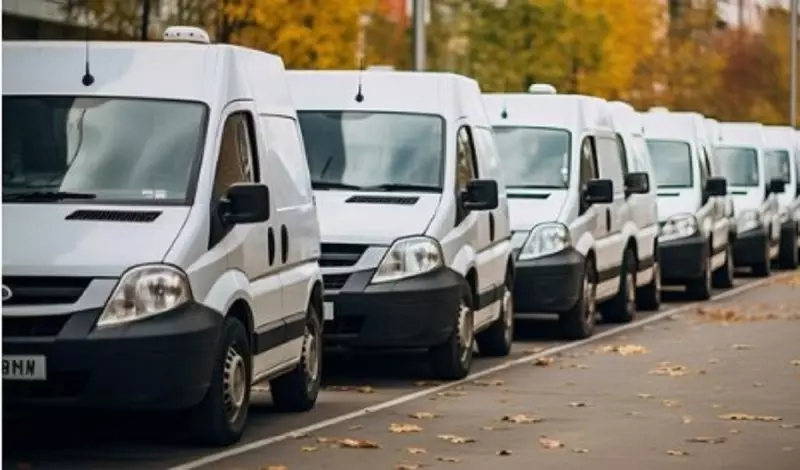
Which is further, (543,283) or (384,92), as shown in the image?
(543,283)

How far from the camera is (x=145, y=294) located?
11.6 m

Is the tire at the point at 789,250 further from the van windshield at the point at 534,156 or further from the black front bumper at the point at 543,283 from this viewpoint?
the black front bumper at the point at 543,283

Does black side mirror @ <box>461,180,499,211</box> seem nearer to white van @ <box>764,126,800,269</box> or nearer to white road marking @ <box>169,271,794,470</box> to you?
white road marking @ <box>169,271,794,470</box>

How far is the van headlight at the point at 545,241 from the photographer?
67.6 ft

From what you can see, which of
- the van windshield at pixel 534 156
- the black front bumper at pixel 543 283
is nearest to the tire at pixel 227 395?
the black front bumper at pixel 543 283

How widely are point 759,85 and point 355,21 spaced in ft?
148

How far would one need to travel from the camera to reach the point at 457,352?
661 inches

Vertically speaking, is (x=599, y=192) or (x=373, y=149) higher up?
(x=373, y=149)

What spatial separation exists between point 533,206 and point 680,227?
738cm

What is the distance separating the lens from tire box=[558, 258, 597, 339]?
69.8 ft

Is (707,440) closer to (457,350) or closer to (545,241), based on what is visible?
(457,350)

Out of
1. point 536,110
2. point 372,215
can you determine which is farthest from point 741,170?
point 372,215

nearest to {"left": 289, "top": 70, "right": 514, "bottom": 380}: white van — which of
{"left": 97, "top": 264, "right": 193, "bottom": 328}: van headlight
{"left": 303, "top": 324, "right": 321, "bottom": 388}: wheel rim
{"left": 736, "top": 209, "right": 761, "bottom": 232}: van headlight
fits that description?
{"left": 303, "top": 324, "right": 321, "bottom": 388}: wheel rim

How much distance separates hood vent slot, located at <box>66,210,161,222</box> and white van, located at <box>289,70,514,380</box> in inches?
147
